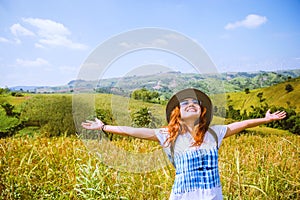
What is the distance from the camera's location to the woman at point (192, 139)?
189cm

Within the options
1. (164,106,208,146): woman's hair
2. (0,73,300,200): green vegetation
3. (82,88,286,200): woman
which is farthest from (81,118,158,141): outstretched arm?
(0,73,300,200): green vegetation

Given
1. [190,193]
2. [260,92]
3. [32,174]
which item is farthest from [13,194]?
[260,92]

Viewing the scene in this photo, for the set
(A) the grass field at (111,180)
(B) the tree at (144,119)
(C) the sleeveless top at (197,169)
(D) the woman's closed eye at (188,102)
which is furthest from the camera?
(B) the tree at (144,119)

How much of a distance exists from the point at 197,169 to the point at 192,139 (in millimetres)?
165

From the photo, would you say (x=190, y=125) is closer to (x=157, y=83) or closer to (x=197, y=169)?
(x=197, y=169)

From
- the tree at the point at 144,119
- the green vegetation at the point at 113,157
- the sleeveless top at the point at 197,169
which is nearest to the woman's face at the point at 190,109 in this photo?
the sleeveless top at the point at 197,169

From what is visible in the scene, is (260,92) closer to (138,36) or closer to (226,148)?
(226,148)

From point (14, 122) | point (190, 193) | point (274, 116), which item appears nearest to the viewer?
point (190, 193)

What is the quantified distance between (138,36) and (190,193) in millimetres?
1136

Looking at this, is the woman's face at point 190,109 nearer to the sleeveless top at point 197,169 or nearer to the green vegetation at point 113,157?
the sleeveless top at point 197,169

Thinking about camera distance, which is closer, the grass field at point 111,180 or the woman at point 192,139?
the woman at point 192,139

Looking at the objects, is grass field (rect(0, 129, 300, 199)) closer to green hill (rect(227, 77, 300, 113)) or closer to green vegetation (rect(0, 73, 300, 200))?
green vegetation (rect(0, 73, 300, 200))

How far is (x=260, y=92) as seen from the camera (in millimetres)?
5102

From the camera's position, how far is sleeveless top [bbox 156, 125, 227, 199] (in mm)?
1872
